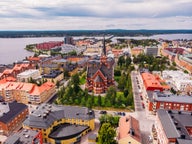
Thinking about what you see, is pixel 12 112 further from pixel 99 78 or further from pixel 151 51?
pixel 151 51

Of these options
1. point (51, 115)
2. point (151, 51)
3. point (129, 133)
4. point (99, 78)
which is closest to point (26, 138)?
point (51, 115)

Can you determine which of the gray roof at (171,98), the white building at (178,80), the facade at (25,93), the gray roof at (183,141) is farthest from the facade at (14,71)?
the gray roof at (183,141)

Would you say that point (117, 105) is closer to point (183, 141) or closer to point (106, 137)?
point (106, 137)

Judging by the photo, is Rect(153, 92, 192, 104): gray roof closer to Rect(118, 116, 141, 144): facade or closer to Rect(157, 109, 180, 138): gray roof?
Rect(157, 109, 180, 138): gray roof

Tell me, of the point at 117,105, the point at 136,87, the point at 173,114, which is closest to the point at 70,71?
the point at 136,87

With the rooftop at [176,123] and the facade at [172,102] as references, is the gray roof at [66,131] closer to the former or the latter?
the rooftop at [176,123]
